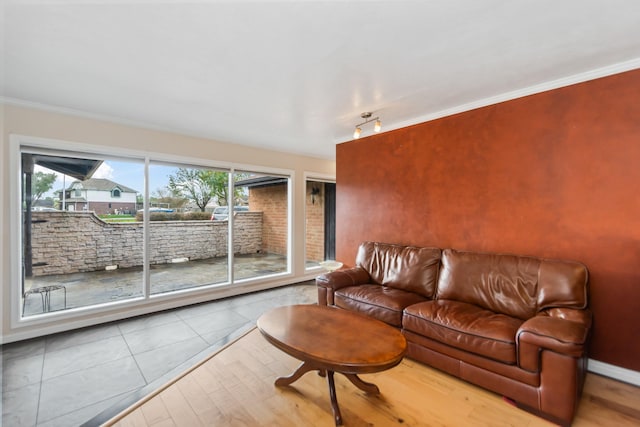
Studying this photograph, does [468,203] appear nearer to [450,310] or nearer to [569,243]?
[569,243]

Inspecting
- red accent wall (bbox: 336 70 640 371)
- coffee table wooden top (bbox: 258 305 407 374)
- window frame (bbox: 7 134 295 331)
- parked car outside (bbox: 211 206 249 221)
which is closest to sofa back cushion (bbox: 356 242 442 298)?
red accent wall (bbox: 336 70 640 371)

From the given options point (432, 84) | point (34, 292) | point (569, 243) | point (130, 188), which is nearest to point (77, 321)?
point (34, 292)

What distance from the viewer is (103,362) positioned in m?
2.44

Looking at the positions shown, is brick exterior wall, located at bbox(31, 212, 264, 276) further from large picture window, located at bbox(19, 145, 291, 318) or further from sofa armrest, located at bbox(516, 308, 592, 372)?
sofa armrest, located at bbox(516, 308, 592, 372)

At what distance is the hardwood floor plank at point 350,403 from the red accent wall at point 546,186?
650mm

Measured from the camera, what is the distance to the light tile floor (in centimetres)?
188

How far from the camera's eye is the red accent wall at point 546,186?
2.12 meters

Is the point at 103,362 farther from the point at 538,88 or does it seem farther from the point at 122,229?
the point at 538,88

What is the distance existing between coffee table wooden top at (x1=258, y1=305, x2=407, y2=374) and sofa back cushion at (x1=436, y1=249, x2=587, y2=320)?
1116 millimetres

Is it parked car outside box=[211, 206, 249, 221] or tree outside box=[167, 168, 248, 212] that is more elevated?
tree outside box=[167, 168, 248, 212]

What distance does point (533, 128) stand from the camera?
253cm

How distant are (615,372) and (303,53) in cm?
353

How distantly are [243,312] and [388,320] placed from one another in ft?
6.82

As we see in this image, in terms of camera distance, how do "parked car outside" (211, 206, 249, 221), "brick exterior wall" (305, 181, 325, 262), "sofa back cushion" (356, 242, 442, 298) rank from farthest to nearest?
"brick exterior wall" (305, 181, 325, 262), "parked car outside" (211, 206, 249, 221), "sofa back cushion" (356, 242, 442, 298)
